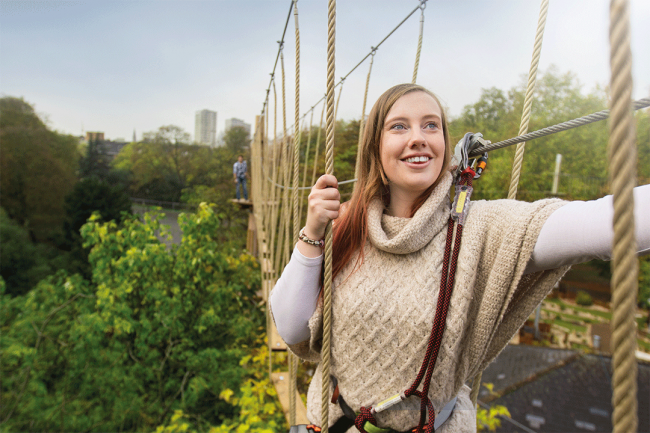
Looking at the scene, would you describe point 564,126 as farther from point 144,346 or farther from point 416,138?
point 144,346

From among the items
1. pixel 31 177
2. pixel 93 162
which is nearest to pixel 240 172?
pixel 31 177

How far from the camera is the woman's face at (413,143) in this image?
688 mm

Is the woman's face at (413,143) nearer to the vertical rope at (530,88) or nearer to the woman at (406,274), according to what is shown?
the woman at (406,274)

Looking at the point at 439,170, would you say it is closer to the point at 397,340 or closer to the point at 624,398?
the point at 397,340

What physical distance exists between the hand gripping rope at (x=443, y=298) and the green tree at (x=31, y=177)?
67.5ft

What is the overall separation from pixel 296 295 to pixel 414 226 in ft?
0.76

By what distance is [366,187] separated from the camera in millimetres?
762

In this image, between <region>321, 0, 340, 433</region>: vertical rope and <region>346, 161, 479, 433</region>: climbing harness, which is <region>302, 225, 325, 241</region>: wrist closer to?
<region>321, 0, 340, 433</region>: vertical rope

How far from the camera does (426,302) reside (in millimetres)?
646

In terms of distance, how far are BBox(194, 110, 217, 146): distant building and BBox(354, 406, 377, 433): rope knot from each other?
26.2 meters

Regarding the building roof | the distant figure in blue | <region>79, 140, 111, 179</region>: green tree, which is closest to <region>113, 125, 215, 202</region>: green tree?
<region>79, 140, 111, 179</region>: green tree

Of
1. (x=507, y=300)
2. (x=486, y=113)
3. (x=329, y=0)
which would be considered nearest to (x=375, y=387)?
(x=507, y=300)

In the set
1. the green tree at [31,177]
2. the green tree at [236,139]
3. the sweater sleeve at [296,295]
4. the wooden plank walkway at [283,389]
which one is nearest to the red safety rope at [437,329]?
the sweater sleeve at [296,295]

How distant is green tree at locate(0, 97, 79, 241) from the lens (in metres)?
17.7
